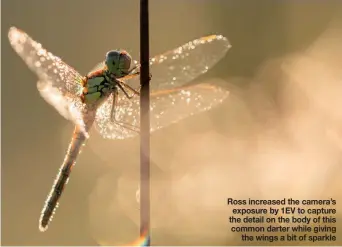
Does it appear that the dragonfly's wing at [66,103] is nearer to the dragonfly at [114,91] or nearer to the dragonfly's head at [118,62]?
the dragonfly at [114,91]

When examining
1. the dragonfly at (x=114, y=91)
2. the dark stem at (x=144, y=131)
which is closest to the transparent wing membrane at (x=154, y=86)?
the dragonfly at (x=114, y=91)

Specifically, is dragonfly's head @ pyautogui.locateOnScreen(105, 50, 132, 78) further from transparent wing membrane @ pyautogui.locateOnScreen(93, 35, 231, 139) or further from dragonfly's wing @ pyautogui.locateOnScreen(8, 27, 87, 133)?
dragonfly's wing @ pyautogui.locateOnScreen(8, 27, 87, 133)

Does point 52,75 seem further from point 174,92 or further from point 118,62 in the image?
point 174,92

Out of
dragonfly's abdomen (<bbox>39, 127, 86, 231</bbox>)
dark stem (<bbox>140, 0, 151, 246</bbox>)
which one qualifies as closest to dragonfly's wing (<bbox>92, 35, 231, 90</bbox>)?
dragonfly's abdomen (<bbox>39, 127, 86, 231</bbox>)

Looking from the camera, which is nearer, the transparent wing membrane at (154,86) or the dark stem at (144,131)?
the dark stem at (144,131)

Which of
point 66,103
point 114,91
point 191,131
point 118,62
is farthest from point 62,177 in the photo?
point 191,131

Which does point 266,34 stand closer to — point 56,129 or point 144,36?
point 56,129

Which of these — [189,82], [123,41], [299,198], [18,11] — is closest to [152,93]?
[189,82]
